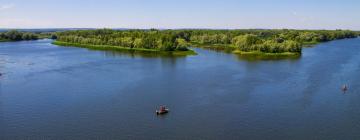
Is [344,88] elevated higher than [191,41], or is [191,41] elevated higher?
[191,41]

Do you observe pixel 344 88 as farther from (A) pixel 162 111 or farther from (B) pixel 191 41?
(B) pixel 191 41

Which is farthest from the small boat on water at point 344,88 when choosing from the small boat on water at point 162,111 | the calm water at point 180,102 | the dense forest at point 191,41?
the dense forest at point 191,41

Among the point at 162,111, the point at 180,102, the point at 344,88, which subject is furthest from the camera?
the point at 344,88

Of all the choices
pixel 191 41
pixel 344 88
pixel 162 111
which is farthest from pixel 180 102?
pixel 191 41

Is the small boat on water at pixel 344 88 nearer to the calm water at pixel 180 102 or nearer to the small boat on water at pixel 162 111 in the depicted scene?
the calm water at pixel 180 102

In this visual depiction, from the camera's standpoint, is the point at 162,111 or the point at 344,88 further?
the point at 344,88

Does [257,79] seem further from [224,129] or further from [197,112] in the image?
[224,129]

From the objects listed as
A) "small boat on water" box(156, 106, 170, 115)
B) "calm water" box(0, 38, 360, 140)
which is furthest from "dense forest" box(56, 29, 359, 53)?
"small boat on water" box(156, 106, 170, 115)

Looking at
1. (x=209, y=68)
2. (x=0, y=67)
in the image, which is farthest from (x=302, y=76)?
(x=0, y=67)
